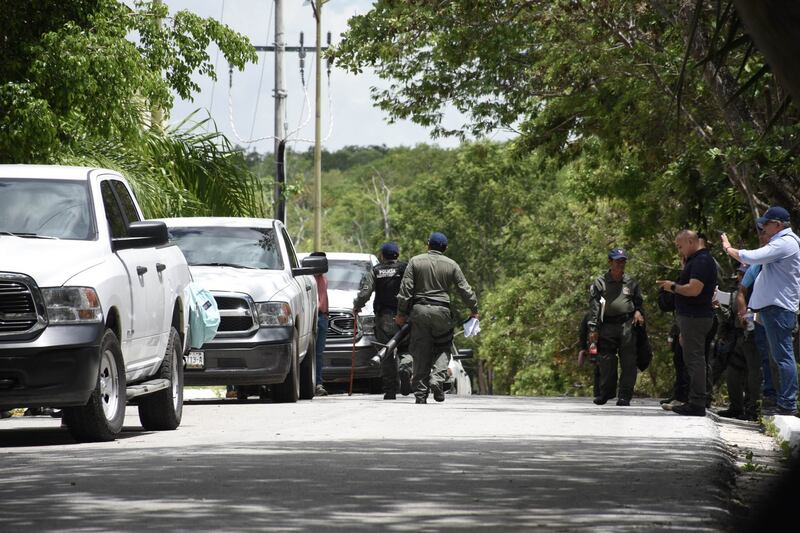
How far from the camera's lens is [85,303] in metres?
10.6

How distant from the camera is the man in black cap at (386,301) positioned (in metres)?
20.4

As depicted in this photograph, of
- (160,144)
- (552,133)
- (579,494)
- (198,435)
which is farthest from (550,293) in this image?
(579,494)

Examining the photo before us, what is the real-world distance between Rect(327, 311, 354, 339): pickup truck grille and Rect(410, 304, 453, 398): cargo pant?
5.11 metres

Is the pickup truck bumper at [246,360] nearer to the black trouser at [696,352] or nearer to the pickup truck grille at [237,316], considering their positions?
the pickup truck grille at [237,316]

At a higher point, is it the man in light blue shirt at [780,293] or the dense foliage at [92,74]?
the dense foliage at [92,74]

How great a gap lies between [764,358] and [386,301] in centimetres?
685

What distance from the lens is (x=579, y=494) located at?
784 centimetres

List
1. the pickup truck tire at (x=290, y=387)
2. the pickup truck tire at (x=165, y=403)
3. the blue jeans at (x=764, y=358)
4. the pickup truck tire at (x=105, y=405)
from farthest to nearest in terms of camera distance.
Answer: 1. the pickup truck tire at (x=290, y=387)
2. the blue jeans at (x=764, y=358)
3. the pickup truck tire at (x=165, y=403)
4. the pickup truck tire at (x=105, y=405)

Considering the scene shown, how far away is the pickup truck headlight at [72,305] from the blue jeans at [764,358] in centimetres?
690

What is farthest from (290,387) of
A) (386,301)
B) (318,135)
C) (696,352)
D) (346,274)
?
(318,135)

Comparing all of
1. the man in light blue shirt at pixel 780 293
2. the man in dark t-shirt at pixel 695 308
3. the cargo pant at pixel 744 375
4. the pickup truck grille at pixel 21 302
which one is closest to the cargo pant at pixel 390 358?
the cargo pant at pixel 744 375

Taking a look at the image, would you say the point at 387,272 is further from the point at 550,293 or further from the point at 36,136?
the point at 550,293

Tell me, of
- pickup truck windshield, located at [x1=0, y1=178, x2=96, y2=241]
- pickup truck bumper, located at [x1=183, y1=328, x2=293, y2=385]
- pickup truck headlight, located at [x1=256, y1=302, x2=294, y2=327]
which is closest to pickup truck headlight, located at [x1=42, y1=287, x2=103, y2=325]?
pickup truck windshield, located at [x1=0, y1=178, x2=96, y2=241]

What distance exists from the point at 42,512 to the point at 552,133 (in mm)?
23102
